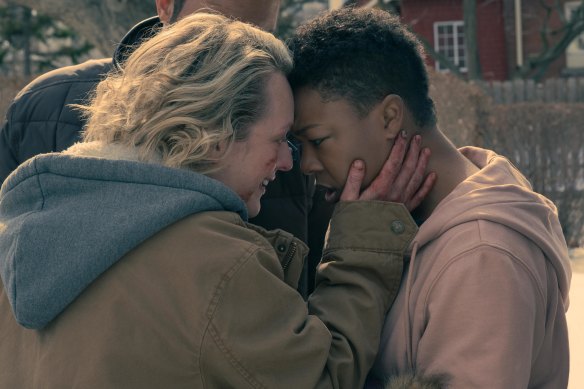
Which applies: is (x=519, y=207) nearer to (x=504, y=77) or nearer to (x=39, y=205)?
(x=39, y=205)

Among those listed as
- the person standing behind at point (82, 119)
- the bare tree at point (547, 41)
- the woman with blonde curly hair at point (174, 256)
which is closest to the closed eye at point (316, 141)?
the woman with blonde curly hair at point (174, 256)

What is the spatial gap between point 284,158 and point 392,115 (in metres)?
0.37

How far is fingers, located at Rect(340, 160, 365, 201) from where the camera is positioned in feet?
9.46

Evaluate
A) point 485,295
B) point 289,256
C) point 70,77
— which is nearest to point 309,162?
point 289,256

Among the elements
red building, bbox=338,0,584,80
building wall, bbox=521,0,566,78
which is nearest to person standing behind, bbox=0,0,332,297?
red building, bbox=338,0,584,80

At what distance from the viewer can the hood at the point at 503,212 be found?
2.64 m

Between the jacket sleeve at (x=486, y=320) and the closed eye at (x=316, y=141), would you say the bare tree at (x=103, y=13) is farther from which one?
the jacket sleeve at (x=486, y=320)

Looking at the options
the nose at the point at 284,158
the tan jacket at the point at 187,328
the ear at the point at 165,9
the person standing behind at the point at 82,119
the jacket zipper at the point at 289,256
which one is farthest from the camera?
the ear at the point at 165,9

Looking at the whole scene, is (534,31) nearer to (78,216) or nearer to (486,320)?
(486,320)

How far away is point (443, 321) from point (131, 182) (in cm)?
89

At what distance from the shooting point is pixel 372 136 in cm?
292

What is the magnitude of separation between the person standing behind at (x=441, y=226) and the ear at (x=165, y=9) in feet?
1.95

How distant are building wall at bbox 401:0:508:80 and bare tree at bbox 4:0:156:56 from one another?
15.8m

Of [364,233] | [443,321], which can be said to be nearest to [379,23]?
[364,233]
